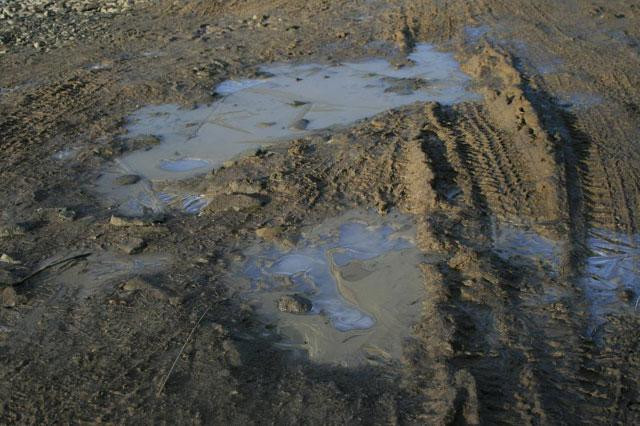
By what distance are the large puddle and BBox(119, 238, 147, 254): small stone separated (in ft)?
3.21

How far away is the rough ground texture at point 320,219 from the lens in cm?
414

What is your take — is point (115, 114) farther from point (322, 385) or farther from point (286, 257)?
point (322, 385)

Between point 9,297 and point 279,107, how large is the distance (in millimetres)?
4491

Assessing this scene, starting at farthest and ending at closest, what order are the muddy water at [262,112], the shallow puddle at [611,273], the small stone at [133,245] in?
1. the muddy water at [262,112]
2. the small stone at [133,245]
3. the shallow puddle at [611,273]

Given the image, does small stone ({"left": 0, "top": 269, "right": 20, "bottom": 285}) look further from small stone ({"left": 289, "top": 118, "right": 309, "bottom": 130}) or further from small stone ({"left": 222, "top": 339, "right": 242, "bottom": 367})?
small stone ({"left": 289, "top": 118, "right": 309, "bottom": 130})

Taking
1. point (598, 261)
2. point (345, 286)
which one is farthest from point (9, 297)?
point (598, 261)

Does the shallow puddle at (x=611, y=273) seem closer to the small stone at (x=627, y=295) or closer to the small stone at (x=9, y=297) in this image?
the small stone at (x=627, y=295)

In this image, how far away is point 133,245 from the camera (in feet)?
18.8

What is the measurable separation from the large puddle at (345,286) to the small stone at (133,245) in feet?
3.21

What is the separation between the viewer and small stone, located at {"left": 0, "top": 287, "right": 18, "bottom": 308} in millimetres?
5043

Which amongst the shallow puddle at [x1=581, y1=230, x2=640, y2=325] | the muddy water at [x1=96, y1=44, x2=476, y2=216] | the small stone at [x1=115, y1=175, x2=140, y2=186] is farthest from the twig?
the shallow puddle at [x1=581, y1=230, x2=640, y2=325]

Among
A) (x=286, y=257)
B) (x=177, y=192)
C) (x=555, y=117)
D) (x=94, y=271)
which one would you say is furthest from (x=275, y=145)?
(x=555, y=117)

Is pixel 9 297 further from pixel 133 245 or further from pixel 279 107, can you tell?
pixel 279 107

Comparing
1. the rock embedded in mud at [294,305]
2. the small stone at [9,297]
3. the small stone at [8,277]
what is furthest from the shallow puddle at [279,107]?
the rock embedded in mud at [294,305]
